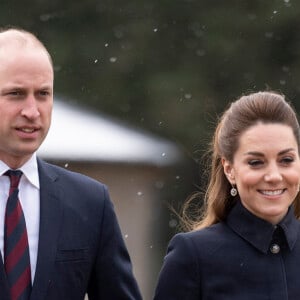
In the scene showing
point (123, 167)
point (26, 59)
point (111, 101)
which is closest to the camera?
point (26, 59)

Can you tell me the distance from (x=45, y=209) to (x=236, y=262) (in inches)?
30.8

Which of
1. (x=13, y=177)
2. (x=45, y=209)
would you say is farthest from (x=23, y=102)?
(x=45, y=209)

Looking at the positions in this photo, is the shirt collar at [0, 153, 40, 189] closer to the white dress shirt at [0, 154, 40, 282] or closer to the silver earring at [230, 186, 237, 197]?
the white dress shirt at [0, 154, 40, 282]

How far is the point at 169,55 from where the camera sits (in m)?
15.4

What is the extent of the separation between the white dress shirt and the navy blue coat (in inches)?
22.0

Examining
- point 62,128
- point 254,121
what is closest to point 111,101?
point 62,128

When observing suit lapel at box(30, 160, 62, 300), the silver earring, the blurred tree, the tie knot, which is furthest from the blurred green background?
the tie knot

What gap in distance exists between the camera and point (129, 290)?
5.89 metres

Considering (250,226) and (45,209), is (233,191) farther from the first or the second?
(45,209)

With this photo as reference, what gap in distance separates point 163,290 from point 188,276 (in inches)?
4.3

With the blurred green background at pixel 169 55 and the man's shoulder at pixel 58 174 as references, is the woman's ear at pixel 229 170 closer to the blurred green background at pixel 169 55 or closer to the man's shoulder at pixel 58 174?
the man's shoulder at pixel 58 174

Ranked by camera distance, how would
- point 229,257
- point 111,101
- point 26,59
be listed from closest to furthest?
point 26,59 < point 229,257 < point 111,101

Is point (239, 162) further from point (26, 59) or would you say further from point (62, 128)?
point (62, 128)

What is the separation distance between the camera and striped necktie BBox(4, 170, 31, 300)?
551 centimetres
